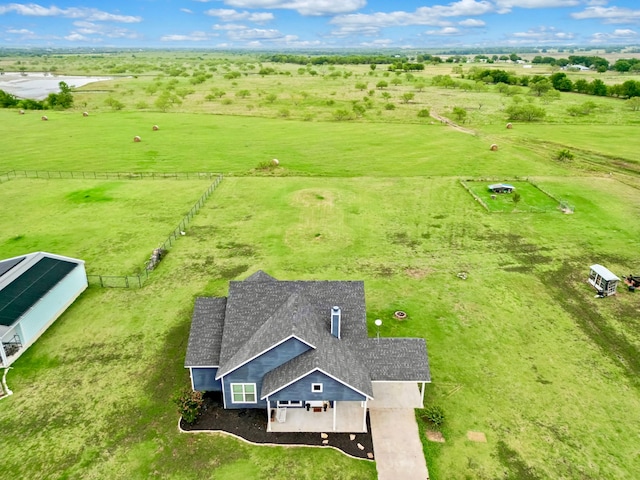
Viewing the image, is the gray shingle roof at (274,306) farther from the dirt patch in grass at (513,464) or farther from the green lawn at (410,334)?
the dirt patch in grass at (513,464)

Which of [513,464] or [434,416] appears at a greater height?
[434,416]

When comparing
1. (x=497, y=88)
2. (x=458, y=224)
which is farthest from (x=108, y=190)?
(x=497, y=88)

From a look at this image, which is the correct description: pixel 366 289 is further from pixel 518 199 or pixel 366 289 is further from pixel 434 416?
pixel 518 199

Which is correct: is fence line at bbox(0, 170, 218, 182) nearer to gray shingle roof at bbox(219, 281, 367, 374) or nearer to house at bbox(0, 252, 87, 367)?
house at bbox(0, 252, 87, 367)

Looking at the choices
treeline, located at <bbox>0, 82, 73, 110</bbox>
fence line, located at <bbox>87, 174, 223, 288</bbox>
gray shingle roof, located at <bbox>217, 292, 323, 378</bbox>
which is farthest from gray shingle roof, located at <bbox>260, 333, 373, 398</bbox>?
treeline, located at <bbox>0, 82, 73, 110</bbox>

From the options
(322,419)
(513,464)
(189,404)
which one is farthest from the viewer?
(322,419)

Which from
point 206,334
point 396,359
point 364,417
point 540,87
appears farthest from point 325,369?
point 540,87

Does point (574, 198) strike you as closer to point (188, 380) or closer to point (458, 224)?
point (458, 224)

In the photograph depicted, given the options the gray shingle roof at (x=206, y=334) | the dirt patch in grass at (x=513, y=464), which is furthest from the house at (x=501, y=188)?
the gray shingle roof at (x=206, y=334)
